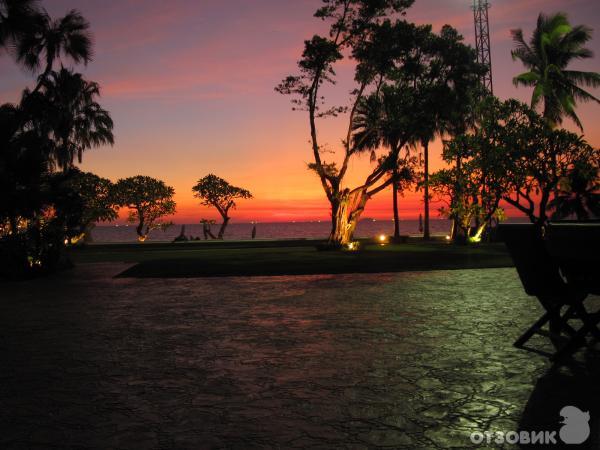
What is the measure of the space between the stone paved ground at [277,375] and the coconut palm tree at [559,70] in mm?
28649

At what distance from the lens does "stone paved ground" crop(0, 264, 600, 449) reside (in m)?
3.56

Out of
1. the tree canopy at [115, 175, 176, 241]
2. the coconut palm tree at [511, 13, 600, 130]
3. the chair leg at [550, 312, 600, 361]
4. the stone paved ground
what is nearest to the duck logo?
the stone paved ground

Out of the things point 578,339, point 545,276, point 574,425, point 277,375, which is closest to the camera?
point 574,425

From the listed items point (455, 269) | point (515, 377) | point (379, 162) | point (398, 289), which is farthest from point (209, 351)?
point (379, 162)

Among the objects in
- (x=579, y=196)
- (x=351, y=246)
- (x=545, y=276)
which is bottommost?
(x=351, y=246)

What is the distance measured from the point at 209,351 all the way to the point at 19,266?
38.2 feet

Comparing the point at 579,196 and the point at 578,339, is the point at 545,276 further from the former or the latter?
the point at 579,196

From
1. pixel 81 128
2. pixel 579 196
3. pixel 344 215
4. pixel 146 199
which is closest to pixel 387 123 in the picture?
pixel 344 215

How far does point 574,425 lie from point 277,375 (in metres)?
2.53

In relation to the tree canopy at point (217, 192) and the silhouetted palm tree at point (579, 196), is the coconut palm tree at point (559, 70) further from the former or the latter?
the tree canopy at point (217, 192)

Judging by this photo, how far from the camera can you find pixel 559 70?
33219 mm

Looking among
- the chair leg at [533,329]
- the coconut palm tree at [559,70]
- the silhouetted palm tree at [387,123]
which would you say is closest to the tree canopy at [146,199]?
the silhouetted palm tree at [387,123]

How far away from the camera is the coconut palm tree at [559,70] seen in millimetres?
33094

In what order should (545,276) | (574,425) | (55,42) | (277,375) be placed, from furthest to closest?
(55,42)
(545,276)
(277,375)
(574,425)
